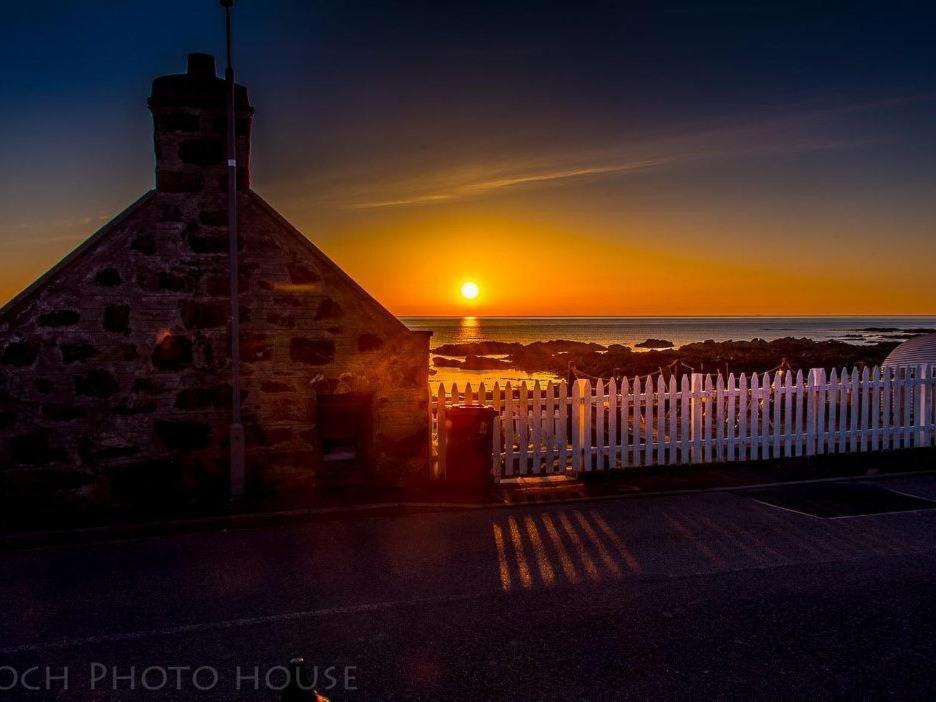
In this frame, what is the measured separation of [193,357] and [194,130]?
2.95m

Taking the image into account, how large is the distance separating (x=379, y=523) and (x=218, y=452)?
2.53m

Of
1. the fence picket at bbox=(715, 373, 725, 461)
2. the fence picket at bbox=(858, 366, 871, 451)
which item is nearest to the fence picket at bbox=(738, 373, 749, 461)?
the fence picket at bbox=(715, 373, 725, 461)

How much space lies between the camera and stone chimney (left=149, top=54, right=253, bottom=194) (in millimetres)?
8352

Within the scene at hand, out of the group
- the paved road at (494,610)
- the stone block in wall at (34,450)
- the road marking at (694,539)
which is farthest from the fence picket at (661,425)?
the stone block in wall at (34,450)

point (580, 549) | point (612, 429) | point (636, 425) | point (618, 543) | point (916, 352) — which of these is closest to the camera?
point (580, 549)

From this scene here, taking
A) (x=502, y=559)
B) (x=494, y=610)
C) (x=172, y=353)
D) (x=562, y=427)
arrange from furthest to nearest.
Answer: (x=562, y=427), (x=172, y=353), (x=502, y=559), (x=494, y=610)

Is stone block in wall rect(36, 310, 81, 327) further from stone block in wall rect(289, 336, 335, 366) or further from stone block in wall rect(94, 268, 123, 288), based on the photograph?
stone block in wall rect(289, 336, 335, 366)

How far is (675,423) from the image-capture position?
10.4 metres

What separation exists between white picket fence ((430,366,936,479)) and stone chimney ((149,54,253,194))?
14.0ft

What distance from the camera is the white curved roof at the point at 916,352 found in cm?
1587

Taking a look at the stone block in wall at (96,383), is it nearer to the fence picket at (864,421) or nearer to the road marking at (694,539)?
the road marking at (694,539)

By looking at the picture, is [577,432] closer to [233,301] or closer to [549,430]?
[549,430]

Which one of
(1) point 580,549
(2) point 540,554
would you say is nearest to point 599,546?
(1) point 580,549

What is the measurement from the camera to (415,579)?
5785mm
